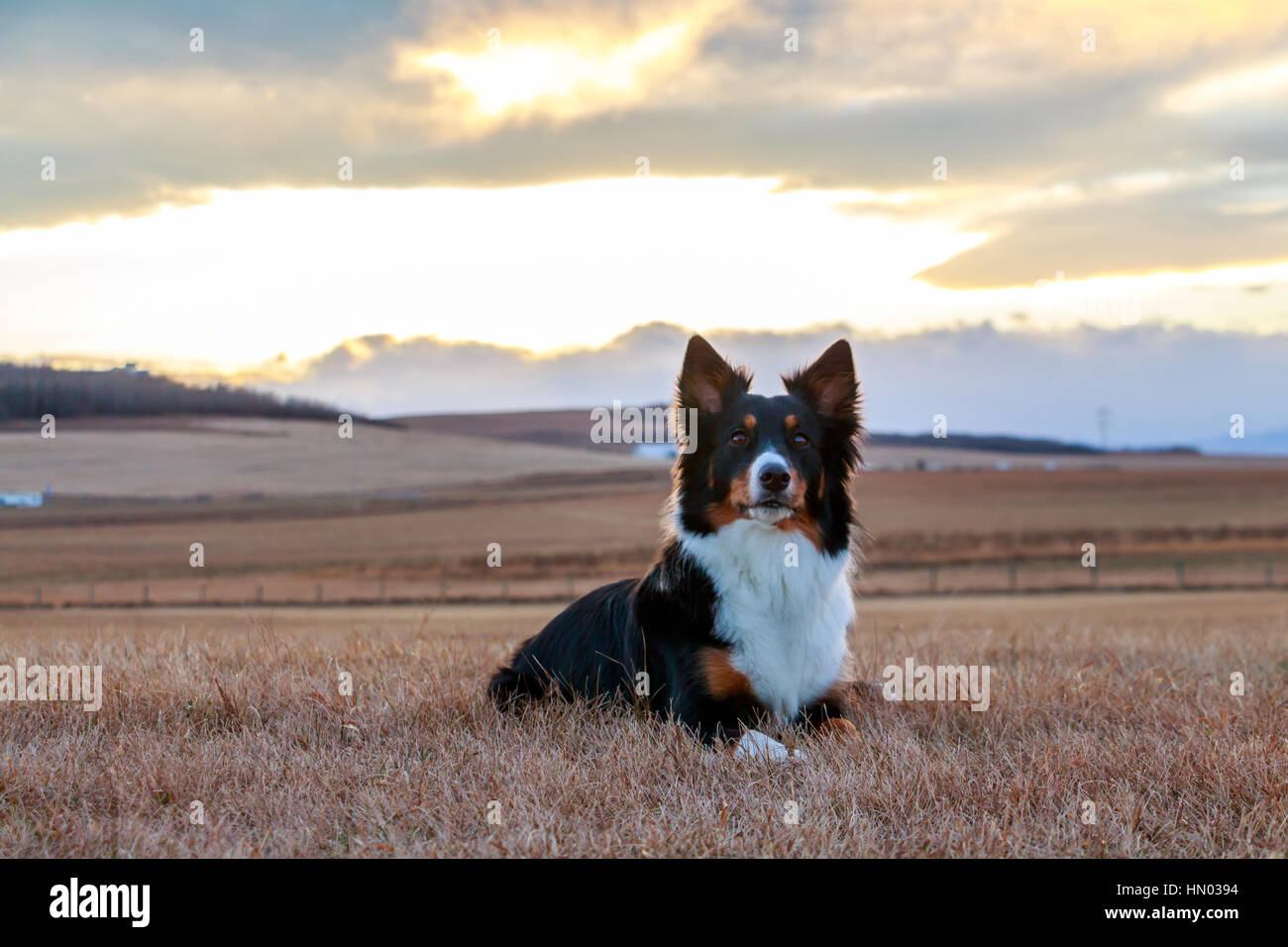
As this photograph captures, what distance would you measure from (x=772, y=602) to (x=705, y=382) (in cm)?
144

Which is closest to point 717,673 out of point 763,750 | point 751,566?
point 763,750

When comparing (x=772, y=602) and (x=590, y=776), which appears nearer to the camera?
(x=590, y=776)

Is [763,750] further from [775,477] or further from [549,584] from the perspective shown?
[549,584]

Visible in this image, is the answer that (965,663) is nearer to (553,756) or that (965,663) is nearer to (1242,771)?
(1242,771)

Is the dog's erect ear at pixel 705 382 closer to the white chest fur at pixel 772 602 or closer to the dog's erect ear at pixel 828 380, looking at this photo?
the dog's erect ear at pixel 828 380

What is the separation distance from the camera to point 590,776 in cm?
571

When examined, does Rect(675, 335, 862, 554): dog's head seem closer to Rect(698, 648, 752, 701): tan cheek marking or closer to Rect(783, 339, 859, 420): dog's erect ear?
Rect(783, 339, 859, 420): dog's erect ear

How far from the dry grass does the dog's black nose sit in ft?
5.14

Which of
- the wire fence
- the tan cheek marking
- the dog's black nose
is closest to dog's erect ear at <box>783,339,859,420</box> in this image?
the dog's black nose

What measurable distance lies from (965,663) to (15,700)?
8.08 metres

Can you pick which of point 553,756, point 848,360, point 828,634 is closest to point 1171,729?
point 828,634

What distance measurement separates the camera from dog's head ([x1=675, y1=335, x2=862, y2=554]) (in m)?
6.07

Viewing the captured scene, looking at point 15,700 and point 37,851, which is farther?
point 15,700

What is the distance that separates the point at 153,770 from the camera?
580 cm
